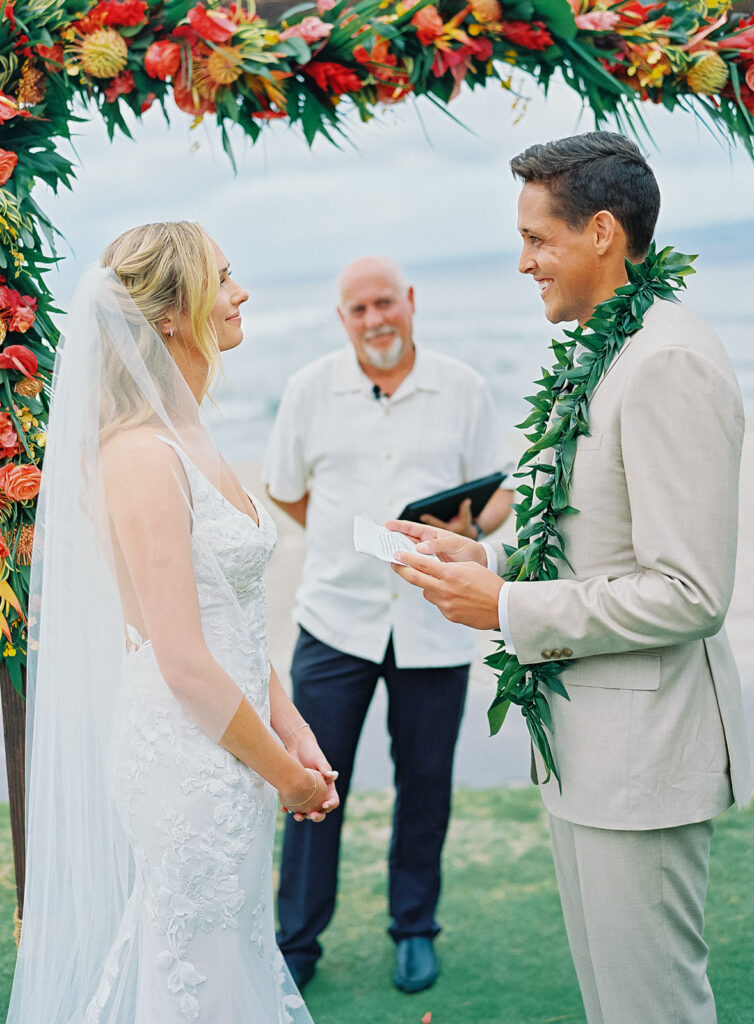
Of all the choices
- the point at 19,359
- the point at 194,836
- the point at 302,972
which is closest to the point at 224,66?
the point at 19,359

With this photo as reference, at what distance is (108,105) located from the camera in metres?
2.62

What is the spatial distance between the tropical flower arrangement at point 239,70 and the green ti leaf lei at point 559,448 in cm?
82

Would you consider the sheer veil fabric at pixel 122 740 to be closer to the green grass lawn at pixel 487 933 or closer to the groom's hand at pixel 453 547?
the groom's hand at pixel 453 547

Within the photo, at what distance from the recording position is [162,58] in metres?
2.49

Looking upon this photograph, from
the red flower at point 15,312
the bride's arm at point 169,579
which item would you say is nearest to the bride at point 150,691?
the bride's arm at point 169,579

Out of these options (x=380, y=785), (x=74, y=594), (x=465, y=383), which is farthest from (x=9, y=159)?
(x=380, y=785)

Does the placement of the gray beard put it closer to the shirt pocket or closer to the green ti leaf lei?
the green ti leaf lei

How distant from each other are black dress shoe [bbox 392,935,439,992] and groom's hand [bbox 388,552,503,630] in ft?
5.18

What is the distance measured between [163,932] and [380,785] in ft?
10.5

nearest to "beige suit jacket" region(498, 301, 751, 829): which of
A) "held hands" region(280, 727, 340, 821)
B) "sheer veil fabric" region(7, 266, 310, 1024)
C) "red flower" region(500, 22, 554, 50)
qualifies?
"held hands" region(280, 727, 340, 821)

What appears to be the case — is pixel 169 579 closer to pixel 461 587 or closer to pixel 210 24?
pixel 461 587

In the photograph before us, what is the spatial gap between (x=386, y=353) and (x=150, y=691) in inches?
69.2

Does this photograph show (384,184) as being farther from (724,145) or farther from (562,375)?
(562,375)

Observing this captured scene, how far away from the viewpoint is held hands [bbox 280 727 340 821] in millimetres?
2045
